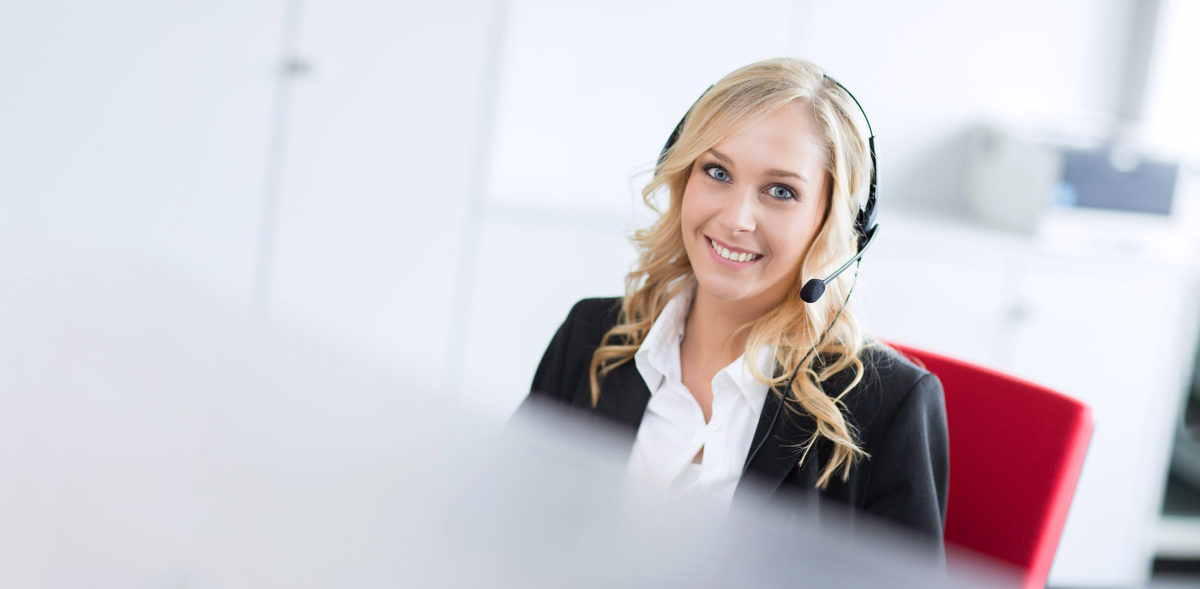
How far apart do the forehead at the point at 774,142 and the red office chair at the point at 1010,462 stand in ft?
1.16

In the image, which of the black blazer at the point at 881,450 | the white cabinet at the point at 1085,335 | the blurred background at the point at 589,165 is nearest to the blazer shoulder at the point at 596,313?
the black blazer at the point at 881,450

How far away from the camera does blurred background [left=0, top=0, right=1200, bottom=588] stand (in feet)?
8.09

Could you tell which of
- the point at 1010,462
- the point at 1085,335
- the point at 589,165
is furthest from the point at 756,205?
the point at 1085,335

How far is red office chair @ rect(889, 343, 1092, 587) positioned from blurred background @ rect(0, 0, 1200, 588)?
1.18m

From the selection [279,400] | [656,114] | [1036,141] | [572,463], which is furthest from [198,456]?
[1036,141]

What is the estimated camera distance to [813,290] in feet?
4.19

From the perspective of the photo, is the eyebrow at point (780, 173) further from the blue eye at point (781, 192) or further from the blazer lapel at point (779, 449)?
the blazer lapel at point (779, 449)

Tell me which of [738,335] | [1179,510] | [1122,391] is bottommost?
[1179,510]

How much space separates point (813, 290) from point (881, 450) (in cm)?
20

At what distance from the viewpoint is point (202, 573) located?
39cm

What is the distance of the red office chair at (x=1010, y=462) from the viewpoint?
1.26m

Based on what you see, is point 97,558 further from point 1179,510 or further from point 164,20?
point 1179,510

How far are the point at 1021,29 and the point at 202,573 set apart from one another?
3.52 meters

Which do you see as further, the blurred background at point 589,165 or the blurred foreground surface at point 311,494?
the blurred background at point 589,165
